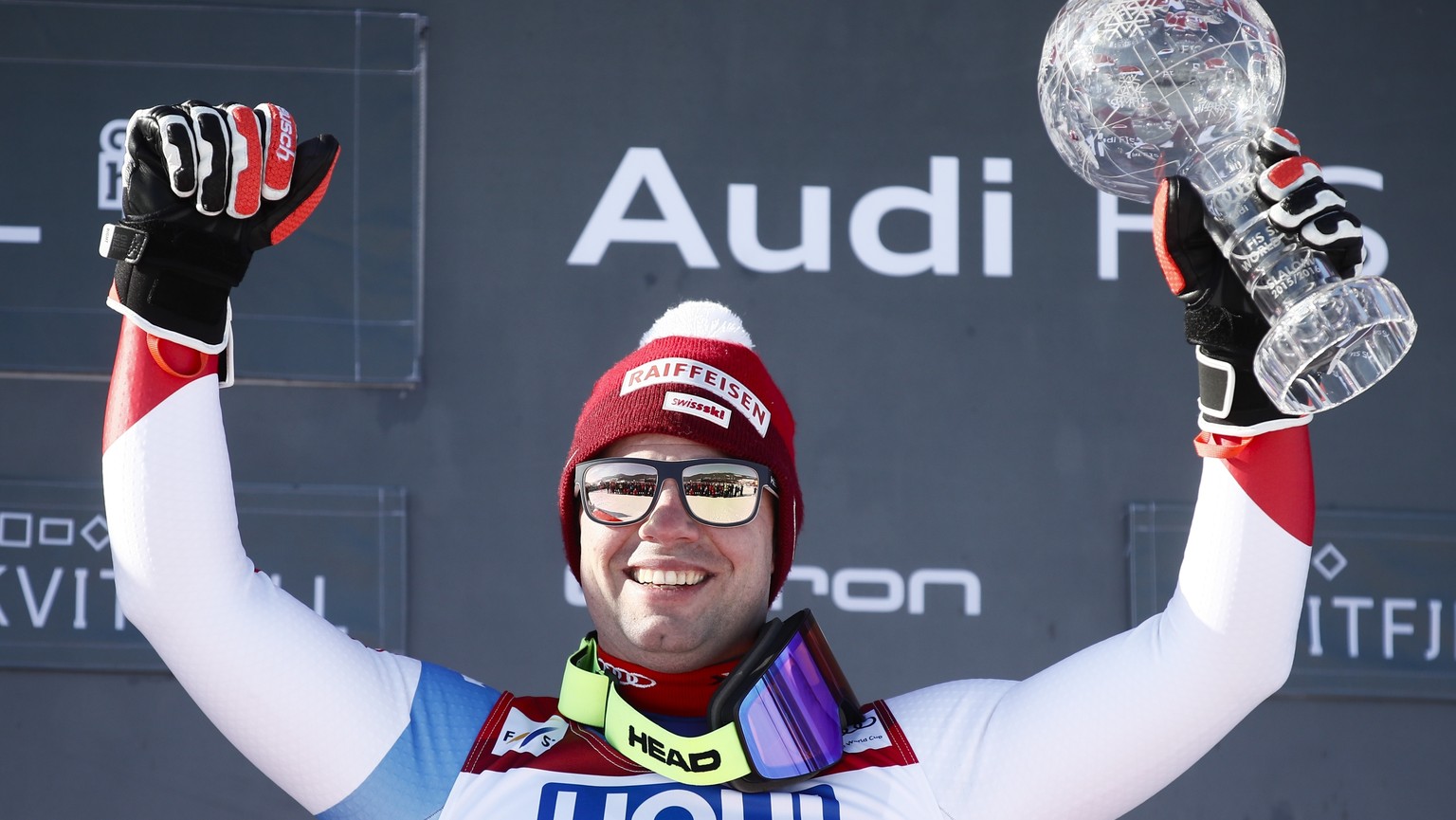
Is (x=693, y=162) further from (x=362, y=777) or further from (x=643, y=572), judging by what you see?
(x=362, y=777)

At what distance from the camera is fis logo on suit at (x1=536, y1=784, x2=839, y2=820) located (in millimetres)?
1375

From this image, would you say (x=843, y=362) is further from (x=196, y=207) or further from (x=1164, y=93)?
(x=196, y=207)

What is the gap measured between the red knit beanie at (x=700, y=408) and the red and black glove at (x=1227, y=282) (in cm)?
Answer: 45

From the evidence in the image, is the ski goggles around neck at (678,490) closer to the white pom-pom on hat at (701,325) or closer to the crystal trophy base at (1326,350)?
the white pom-pom on hat at (701,325)

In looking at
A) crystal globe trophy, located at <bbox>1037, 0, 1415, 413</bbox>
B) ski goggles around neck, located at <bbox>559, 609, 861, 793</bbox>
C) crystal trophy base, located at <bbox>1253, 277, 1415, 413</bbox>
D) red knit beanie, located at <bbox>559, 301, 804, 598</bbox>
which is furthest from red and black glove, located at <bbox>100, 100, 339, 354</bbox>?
crystal trophy base, located at <bbox>1253, 277, 1415, 413</bbox>

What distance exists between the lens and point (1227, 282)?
123 centimetres

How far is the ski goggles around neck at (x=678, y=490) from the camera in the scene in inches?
57.5

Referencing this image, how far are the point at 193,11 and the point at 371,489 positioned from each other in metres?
0.75

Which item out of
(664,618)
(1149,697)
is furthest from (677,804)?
(1149,697)

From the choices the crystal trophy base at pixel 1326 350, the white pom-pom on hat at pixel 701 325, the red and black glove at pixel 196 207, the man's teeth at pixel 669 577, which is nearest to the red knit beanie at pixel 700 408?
the white pom-pom on hat at pixel 701 325

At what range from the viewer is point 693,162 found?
2277 mm

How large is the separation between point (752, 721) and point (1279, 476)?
51 cm

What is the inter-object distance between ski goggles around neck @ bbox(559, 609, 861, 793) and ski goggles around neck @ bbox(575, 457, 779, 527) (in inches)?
4.8

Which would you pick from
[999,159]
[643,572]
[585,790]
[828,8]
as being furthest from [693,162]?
[585,790]
